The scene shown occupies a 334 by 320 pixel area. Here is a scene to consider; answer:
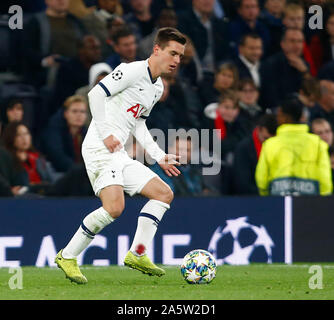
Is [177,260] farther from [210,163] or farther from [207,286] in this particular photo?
[207,286]

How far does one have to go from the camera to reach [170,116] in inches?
444

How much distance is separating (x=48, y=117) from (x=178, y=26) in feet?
7.22

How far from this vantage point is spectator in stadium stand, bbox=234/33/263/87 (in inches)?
489

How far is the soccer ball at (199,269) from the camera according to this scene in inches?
295

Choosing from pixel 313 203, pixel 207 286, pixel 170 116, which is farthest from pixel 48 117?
pixel 207 286

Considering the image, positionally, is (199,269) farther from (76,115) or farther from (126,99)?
(76,115)

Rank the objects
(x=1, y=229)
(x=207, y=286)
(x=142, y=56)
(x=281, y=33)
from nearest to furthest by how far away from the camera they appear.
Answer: (x=207, y=286) < (x=1, y=229) < (x=142, y=56) < (x=281, y=33)

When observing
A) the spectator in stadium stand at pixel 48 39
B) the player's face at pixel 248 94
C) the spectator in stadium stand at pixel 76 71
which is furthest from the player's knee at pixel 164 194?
the player's face at pixel 248 94

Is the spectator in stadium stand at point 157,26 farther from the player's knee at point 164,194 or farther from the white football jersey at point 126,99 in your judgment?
the player's knee at point 164,194

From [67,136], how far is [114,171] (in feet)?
10.8

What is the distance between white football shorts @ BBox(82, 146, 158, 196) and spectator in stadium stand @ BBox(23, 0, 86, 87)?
4.00 meters

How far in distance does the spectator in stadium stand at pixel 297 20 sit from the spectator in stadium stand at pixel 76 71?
285 centimetres

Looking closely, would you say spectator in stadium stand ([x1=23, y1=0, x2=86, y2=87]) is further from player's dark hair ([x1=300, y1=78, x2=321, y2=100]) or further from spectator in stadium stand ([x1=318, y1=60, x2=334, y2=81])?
spectator in stadium stand ([x1=318, y1=60, x2=334, y2=81])

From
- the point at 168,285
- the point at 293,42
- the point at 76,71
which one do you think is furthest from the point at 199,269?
the point at 293,42
